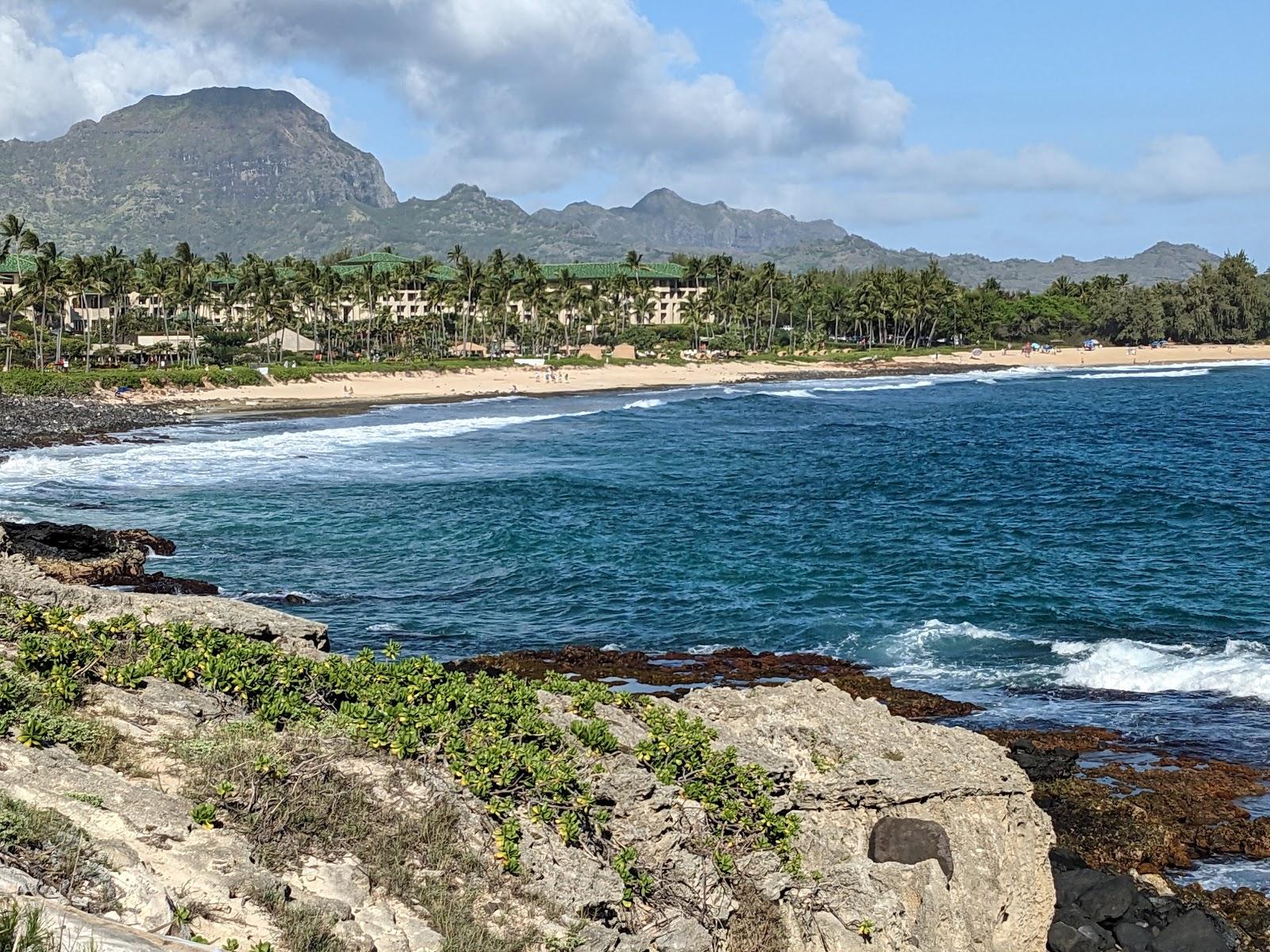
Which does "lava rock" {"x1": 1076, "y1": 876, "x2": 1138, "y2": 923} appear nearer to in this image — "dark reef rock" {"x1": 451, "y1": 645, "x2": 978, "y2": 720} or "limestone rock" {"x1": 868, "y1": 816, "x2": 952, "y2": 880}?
"limestone rock" {"x1": 868, "y1": 816, "x2": 952, "y2": 880}

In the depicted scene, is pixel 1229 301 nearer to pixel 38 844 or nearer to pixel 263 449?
pixel 263 449

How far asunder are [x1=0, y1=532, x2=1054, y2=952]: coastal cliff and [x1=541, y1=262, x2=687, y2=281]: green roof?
536 ft

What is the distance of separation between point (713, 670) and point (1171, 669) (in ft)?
30.8

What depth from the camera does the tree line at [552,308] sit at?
115500 millimetres

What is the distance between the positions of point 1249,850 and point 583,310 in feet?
460

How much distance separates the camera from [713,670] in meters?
24.2

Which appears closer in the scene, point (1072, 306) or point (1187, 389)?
point (1187, 389)

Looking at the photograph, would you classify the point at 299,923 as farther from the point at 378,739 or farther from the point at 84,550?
the point at 84,550

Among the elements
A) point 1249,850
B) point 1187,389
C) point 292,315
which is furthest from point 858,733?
point 292,315

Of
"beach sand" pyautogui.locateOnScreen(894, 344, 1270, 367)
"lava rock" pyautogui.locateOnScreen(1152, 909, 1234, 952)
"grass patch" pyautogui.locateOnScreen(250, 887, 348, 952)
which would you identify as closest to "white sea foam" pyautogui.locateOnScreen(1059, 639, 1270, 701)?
"lava rock" pyautogui.locateOnScreen(1152, 909, 1234, 952)

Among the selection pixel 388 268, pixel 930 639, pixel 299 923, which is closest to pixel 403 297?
pixel 388 268

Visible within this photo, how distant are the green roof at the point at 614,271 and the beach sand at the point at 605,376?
4411cm

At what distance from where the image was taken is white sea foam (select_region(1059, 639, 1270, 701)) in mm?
23406

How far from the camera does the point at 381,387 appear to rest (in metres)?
103
